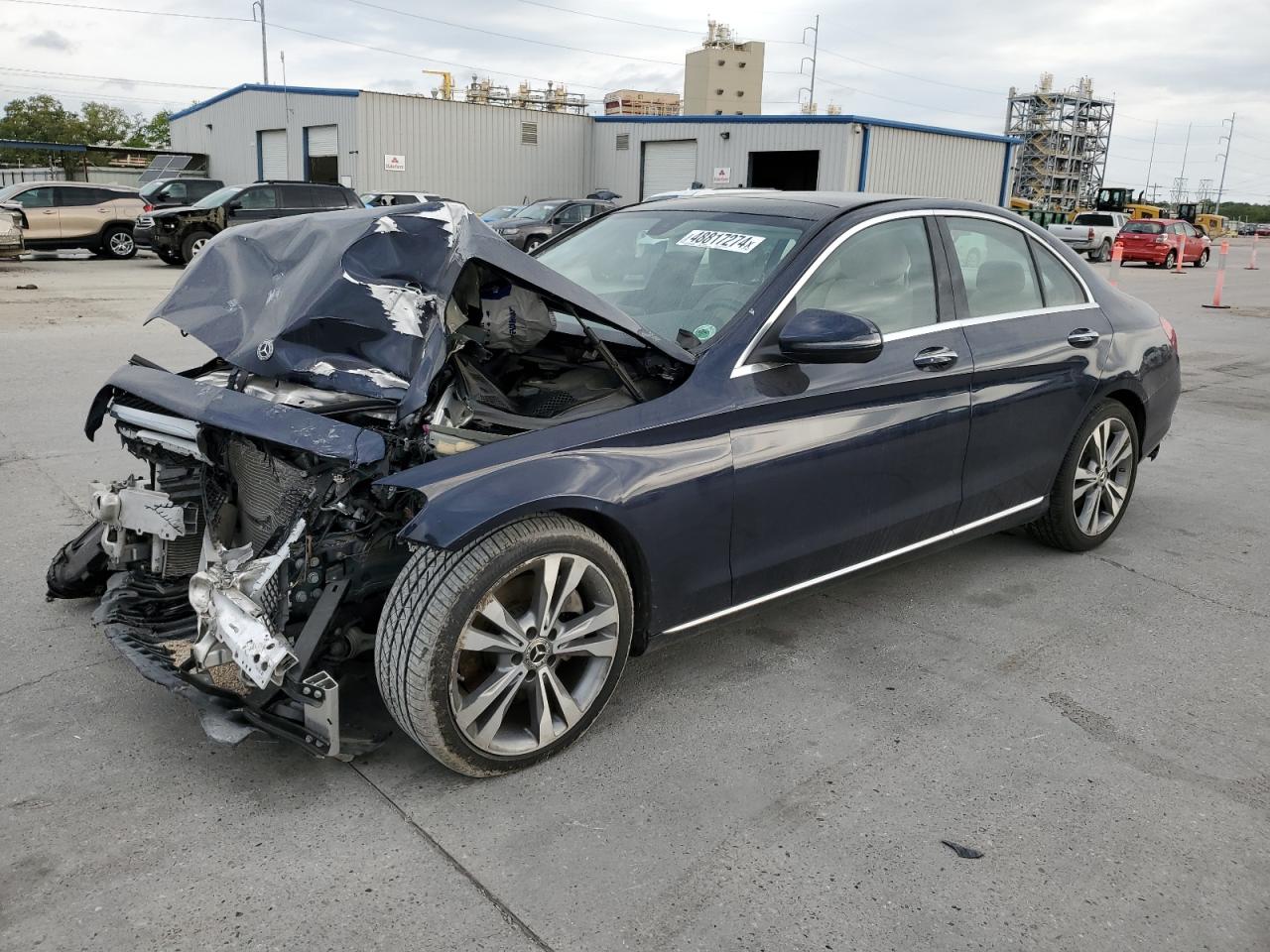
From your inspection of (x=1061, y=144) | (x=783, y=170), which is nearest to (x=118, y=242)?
(x=783, y=170)

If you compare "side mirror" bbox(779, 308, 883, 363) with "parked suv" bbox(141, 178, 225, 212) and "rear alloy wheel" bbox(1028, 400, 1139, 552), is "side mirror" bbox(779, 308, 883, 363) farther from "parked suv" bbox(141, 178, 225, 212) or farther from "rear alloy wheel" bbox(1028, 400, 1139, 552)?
"parked suv" bbox(141, 178, 225, 212)

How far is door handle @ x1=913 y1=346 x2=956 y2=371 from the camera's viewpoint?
3.78 m

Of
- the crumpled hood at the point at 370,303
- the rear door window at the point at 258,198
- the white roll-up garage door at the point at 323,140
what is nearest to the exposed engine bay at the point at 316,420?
the crumpled hood at the point at 370,303

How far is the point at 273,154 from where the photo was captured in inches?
1410

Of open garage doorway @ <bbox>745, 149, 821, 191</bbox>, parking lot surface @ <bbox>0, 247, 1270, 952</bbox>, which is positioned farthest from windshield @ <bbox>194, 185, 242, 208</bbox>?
parking lot surface @ <bbox>0, 247, 1270, 952</bbox>

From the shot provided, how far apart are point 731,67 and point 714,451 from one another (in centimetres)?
6462

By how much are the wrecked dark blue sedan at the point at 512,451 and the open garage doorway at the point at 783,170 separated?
29667 mm

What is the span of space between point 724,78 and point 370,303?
6492 cm

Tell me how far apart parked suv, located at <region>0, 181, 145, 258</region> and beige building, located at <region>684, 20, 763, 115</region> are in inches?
1811

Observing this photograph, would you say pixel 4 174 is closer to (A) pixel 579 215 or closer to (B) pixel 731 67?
(A) pixel 579 215

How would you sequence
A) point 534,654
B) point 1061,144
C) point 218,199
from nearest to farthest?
point 534,654 < point 218,199 < point 1061,144

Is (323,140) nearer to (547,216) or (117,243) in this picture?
(117,243)

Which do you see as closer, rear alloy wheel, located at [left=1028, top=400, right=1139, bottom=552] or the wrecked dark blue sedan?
the wrecked dark blue sedan

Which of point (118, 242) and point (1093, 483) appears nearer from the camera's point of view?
point (1093, 483)
